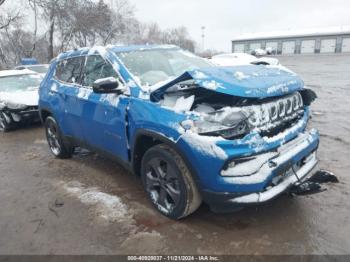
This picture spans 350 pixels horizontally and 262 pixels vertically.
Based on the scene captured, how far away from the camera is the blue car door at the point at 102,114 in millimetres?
3752

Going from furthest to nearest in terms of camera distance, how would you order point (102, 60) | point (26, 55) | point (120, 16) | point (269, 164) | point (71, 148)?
1. point (120, 16)
2. point (26, 55)
3. point (71, 148)
4. point (102, 60)
5. point (269, 164)

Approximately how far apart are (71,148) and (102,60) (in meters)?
2.08

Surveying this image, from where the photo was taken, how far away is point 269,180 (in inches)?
112

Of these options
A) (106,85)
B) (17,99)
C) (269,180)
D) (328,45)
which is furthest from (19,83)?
(328,45)

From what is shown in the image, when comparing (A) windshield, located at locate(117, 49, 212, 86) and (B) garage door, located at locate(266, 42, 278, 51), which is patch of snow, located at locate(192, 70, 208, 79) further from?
(B) garage door, located at locate(266, 42, 278, 51)

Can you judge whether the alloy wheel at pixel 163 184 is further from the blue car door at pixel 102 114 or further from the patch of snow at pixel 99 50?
the patch of snow at pixel 99 50

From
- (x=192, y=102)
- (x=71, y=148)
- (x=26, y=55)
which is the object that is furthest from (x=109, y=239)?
(x=26, y=55)

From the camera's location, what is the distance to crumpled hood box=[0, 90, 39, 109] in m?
8.23

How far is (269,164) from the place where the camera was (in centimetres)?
288

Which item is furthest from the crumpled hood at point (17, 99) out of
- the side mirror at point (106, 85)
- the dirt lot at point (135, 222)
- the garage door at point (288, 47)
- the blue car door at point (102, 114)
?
the garage door at point (288, 47)

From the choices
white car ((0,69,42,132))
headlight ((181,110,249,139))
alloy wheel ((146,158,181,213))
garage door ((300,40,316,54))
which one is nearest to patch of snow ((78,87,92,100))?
alloy wheel ((146,158,181,213))

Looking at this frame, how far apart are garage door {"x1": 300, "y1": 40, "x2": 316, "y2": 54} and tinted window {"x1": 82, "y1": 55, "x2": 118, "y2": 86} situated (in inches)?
2953

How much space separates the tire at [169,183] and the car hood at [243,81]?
0.61m

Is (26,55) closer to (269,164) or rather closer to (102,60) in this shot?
(102,60)
